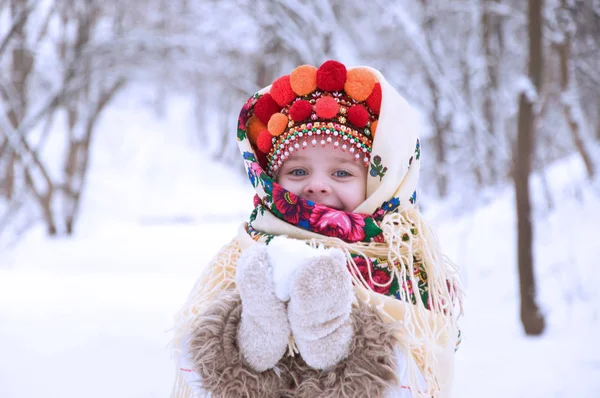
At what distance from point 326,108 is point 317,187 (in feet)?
0.78

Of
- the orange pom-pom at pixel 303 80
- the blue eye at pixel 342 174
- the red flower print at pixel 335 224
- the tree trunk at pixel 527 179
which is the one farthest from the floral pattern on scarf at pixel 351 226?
the tree trunk at pixel 527 179

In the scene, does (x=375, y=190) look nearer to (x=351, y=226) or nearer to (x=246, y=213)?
(x=351, y=226)

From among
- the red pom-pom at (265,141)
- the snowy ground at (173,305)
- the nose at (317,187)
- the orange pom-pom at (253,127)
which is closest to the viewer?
the nose at (317,187)

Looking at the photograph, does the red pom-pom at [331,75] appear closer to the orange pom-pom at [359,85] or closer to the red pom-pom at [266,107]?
the orange pom-pom at [359,85]

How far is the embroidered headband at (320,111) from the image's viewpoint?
4.89ft

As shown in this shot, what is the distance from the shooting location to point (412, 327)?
1258mm

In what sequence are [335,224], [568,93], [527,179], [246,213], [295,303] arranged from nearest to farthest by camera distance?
[295,303], [335,224], [527,179], [568,93], [246,213]

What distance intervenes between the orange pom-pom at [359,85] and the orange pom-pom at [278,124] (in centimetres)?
22

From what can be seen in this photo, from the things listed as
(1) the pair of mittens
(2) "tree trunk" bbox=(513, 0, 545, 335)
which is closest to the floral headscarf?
(1) the pair of mittens

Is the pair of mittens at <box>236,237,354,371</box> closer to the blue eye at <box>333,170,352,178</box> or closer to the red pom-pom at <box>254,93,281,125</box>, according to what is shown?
the blue eye at <box>333,170,352,178</box>

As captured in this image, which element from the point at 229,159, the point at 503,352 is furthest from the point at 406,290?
the point at 229,159

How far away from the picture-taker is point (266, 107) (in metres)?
1.63

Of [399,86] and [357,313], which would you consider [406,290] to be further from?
[399,86]

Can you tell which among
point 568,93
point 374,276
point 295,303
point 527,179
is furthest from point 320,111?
point 568,93
